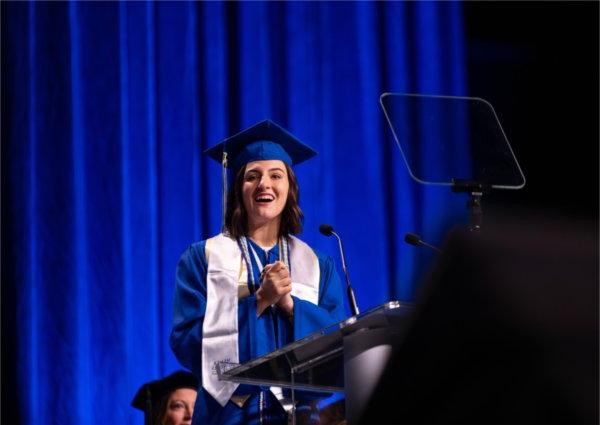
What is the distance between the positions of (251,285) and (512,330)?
314 cm

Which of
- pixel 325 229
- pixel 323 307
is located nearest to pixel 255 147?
pixel 325 229

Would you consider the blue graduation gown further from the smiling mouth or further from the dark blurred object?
the dark blurred object

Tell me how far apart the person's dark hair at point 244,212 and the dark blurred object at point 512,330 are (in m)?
3.30

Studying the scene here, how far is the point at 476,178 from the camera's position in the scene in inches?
131

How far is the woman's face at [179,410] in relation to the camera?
401 centimetres

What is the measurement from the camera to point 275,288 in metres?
3.28

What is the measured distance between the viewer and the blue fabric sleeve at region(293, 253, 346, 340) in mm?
3359

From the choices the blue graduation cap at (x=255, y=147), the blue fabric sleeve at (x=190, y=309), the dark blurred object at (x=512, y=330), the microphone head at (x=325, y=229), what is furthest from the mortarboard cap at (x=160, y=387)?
the dark blurred object at (x=512, y=330)

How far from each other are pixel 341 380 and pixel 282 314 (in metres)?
0.92

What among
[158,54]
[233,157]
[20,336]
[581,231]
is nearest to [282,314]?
[233,157]

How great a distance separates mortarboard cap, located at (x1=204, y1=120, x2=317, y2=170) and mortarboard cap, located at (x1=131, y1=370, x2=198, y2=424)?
938mm

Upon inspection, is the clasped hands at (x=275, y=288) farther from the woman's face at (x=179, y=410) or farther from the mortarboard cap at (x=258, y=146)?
the woman's face at (x=179, y=410)

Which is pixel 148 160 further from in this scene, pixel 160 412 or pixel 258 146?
pixel 160 412

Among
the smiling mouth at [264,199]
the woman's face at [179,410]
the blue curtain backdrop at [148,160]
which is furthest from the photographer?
the blue curtain backdrop at [148,160]
